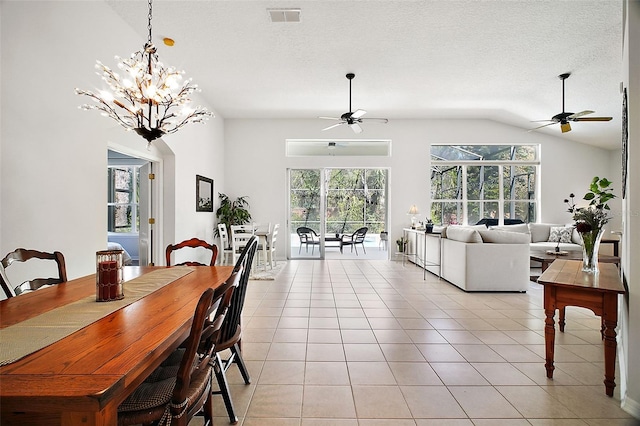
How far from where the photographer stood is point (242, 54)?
14.7 feet

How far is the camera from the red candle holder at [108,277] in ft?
5.25

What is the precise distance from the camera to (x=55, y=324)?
127 cm

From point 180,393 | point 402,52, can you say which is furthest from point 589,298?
point 402,52

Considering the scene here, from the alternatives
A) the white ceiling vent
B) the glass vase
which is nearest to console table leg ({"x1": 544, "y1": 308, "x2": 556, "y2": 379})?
the glass vase

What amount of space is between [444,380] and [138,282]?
214 centimetres

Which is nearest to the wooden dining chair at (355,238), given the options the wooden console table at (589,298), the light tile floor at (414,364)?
the light tile floor at (414,364)

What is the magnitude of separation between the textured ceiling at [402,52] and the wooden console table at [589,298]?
9.47ft

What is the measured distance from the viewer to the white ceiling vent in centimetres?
348

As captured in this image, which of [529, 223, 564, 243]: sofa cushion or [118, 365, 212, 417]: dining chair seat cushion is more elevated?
[529, 223, 564, 243]: sofa cushion

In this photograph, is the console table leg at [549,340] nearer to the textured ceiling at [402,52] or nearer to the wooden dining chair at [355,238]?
the textured ceiling at [402,52]

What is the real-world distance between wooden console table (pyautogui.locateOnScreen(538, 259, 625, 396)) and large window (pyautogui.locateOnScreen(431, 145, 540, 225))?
5385 millimetres

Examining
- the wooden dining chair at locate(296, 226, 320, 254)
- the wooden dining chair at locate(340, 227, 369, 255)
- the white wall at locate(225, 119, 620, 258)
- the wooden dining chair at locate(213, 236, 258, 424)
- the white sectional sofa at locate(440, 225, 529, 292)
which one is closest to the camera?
the wooden dining chair at locate(213, 236, 258, 424)

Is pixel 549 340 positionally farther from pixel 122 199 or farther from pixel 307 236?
pixel 122 199

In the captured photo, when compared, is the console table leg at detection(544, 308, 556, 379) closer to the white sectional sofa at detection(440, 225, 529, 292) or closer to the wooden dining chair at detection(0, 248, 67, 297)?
the white sectional sofa at detection(440, 225, 529, 292)
